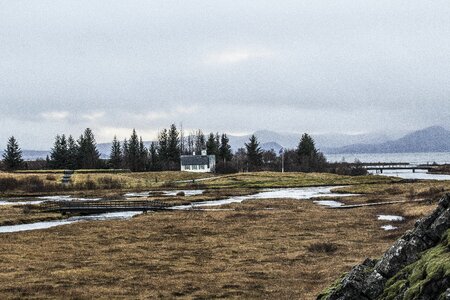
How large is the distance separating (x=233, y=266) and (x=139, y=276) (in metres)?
6.68

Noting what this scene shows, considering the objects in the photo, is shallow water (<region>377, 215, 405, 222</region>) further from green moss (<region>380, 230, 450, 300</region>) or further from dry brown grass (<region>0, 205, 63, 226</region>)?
dry brown grass (<region>0, 205, 63, 226</region>)

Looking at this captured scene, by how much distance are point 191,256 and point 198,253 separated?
1.26 m

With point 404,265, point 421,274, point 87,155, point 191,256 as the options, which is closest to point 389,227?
point 191,256

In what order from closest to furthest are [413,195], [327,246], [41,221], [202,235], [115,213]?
[327,246]
[202,235]
[41,221]
[115,213]
[413,195]

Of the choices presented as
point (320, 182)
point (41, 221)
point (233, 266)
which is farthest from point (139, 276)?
point (320, 182)

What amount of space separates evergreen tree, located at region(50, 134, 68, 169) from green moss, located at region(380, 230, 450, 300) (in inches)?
7118

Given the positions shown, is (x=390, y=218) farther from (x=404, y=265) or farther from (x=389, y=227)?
(x=404, y=265)

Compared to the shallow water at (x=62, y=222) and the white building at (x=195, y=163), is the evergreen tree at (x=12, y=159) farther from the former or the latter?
the shallow water at (x=62, y=222)

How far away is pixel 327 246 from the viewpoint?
38031 mm

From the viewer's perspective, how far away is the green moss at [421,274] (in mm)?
10547

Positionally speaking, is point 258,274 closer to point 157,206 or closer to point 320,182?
point 157,206

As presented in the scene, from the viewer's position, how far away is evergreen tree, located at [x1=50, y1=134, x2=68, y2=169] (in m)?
181

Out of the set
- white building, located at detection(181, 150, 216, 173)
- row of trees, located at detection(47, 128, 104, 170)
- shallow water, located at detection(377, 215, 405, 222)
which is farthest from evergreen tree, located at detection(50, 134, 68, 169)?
shallow water, located at detection(377, 215, 405, 222)

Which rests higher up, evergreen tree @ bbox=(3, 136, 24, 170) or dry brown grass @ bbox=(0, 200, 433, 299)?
evergreen tree @ bbox=(3, 136, 24, 170)
